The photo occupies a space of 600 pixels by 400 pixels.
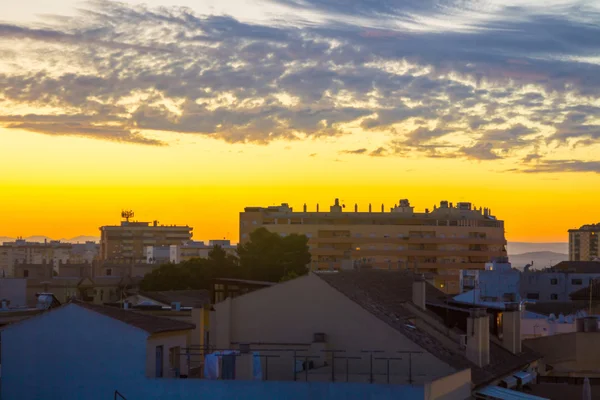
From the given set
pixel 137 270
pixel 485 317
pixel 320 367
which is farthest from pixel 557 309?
pixel 137 270

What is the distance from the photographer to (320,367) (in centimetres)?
3375

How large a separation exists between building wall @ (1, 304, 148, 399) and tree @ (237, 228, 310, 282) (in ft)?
191

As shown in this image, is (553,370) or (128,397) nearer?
(128,397)

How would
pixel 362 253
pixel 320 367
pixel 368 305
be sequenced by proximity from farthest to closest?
1. pixel 362 253
2. pixel 368 305
3. pixel 320 367

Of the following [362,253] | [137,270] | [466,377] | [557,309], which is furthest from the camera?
[362,253]

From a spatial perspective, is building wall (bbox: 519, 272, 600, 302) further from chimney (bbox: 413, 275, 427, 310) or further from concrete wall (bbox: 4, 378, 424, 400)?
concrete wall (bbox: 4, 378, 424, 400)

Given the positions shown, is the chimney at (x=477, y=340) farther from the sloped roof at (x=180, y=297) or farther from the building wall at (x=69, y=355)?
the sloped roof at (x=180, y=297)

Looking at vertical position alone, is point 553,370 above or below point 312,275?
below

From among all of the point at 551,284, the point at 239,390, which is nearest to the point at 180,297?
the point at 551,284

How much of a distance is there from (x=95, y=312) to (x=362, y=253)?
5942 inches

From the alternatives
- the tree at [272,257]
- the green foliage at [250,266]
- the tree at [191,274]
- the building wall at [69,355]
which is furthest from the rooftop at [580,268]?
→ the building wall at [69,355]

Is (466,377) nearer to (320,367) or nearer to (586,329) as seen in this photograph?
(320,367)

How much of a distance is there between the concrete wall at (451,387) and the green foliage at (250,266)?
5651cm

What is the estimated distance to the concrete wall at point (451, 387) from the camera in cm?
2781
